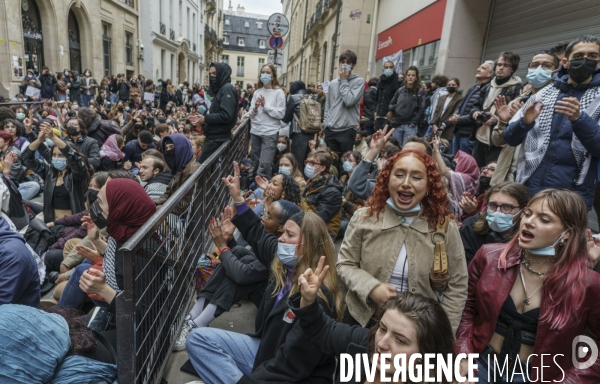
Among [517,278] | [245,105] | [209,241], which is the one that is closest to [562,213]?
[517,278]

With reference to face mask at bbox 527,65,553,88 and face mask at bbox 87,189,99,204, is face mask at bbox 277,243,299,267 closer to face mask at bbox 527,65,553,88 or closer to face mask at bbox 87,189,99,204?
face mask at bbox 87,189,99,204

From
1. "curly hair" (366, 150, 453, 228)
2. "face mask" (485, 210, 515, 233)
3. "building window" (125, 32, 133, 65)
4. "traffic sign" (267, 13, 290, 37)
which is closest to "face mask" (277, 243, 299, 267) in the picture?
"curly hair" (366, 150, 453, 228)

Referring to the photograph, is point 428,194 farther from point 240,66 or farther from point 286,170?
point 240,66

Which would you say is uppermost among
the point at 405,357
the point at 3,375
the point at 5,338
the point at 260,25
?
the point at 260,25

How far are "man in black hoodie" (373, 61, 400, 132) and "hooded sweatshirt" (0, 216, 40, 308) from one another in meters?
5.69

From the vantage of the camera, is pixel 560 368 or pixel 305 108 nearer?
pixel 560 368

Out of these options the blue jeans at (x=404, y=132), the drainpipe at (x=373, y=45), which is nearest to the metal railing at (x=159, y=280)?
the blue jeans at (x=404, y=132)

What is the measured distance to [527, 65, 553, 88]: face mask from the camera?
3.75 meters

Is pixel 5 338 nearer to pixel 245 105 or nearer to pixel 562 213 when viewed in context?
pixel 562 213

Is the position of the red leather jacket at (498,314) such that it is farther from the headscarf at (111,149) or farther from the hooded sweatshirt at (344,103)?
the headscarf at (111,149)

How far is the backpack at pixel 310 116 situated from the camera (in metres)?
6.11

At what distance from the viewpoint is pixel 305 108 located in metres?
6.12

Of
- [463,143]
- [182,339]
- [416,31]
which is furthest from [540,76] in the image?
[416,31]

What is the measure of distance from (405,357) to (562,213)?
3.75 ft
